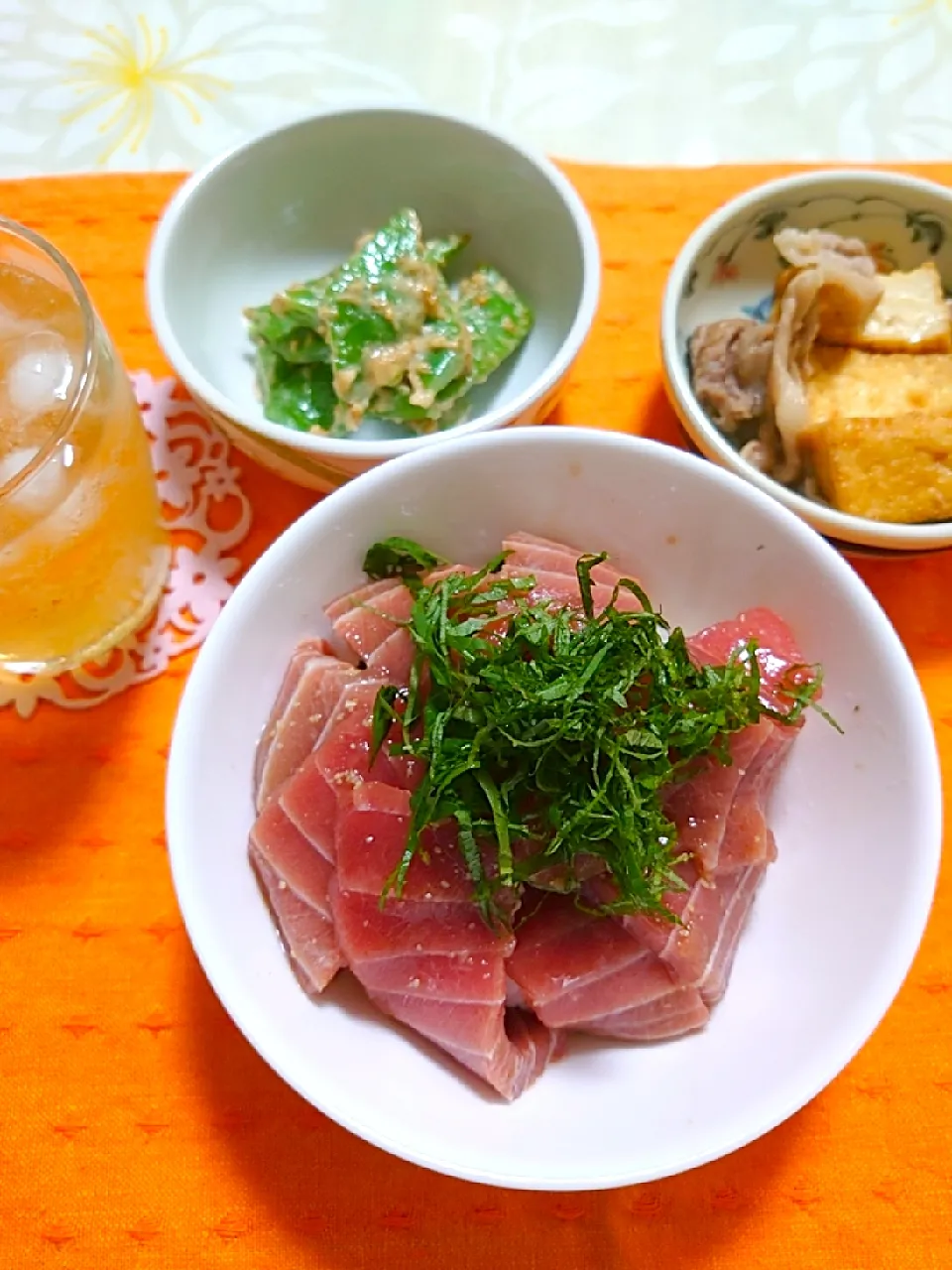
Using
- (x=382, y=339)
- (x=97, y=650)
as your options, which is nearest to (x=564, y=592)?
(x=382, y=339)

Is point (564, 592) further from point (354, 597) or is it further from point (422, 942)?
point (422, 942)

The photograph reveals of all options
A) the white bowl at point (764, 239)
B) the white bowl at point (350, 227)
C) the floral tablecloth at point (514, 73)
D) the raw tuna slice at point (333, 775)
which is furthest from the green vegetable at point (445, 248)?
the raw tuna slice at point (333, 775)

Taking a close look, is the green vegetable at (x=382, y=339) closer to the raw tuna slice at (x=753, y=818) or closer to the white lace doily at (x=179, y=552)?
the white lace doily at (x=179, y=552)

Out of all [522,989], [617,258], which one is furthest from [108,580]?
[617,258]

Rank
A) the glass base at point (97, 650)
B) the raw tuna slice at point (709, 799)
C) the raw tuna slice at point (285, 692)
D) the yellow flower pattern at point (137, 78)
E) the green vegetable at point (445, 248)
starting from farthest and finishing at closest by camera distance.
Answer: the yellow flower pattern at point (137, 78) → the green vegetable at point (445, 248) → the glass base at point (97, 650) → the raw tuna slice at point (285, 692) → the raw tuna slice at point (709, 799)

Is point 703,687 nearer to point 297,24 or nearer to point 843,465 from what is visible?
point 843,465

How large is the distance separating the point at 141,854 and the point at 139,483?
1.61ft

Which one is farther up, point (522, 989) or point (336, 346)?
point (336, 346)

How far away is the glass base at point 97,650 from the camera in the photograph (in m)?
1.43

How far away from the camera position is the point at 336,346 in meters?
1.55

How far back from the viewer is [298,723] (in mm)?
1196

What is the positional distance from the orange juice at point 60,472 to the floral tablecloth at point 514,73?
69 centimetres

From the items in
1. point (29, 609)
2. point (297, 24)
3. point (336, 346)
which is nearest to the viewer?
point (29, 609)

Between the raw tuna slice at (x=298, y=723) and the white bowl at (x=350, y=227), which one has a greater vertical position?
the white bowl at (x=350, y=227)
